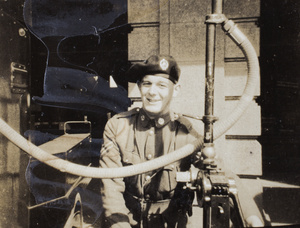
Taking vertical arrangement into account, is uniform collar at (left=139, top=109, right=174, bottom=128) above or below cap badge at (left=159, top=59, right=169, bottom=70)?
below

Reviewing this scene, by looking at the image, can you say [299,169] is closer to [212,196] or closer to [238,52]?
[238,52]

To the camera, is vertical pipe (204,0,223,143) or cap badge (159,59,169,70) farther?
cap badge (159,59,169,70)

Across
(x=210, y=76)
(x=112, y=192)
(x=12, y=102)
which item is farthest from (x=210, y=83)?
(x=12, y=102)

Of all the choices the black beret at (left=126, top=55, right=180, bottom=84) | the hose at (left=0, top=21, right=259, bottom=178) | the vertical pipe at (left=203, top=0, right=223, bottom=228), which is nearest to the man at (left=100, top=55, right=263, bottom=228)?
the black beret at (left=126, top=55, right=180, bottom=84)

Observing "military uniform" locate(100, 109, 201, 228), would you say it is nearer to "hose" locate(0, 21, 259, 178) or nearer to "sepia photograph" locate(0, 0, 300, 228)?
"sepia photograph" locate(0, 0, 300, 228)

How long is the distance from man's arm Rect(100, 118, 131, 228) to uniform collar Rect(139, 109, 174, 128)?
310 millimetres

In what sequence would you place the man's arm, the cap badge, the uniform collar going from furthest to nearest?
1. the uniform collar
2. the cap badge
3. the man's arm

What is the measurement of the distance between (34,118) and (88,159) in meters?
0.82

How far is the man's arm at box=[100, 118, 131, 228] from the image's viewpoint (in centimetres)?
161

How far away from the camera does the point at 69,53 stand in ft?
7.65

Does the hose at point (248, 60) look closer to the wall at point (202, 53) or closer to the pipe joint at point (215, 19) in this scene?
the pipe joint at point (215, 19)

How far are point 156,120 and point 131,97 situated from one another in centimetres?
65

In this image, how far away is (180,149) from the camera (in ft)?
4.60

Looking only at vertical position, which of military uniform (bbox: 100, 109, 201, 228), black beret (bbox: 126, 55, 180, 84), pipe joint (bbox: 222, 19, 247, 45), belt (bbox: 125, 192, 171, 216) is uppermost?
pipe joint (bbox: 222, 19, 247, 45)
